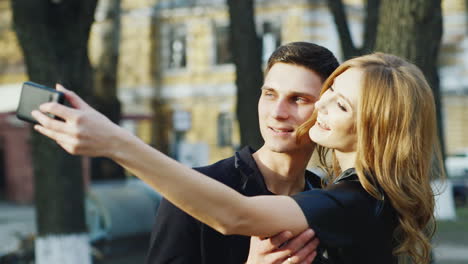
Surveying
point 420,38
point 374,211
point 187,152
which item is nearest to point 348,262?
point 374,211

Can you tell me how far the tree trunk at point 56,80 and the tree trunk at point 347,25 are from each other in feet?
10.3

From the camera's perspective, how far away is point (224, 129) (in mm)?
29984

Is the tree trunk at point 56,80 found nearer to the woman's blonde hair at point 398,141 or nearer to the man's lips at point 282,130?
the man's lips at point 282,130

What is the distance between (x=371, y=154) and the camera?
2285mm

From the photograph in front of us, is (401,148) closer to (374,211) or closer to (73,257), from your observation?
(374,211)

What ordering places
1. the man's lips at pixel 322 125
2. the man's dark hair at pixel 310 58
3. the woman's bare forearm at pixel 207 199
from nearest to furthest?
1. the woman's bare forearm at pixel 207 199
2. the man's lips at pixel 322 125
3. the man's dark hair at pixel 310 58

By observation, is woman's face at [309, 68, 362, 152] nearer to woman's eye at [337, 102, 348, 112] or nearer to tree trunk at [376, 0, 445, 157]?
woman's eye at [337, 102, 348, 112]

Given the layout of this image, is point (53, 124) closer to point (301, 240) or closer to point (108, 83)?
point (301, 240)

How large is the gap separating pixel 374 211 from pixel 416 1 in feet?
13.7

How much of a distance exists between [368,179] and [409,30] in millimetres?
4058

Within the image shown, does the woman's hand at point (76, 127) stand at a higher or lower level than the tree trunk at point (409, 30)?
higher

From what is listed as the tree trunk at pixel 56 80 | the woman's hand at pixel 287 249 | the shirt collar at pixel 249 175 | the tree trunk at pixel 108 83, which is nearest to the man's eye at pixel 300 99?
the shirt collar at pixel 249 175

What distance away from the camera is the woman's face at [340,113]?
2.27 meters

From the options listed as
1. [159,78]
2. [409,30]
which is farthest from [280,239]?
[159,78]
